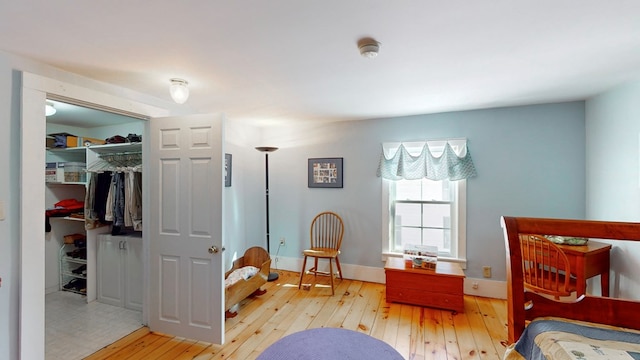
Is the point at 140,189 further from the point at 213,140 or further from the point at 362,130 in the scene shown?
the point at 362,130

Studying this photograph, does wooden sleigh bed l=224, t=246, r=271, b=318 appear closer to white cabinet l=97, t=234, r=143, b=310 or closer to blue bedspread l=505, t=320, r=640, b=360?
white cabinet l=97, t=234, r=143, b=310

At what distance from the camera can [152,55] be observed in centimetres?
177

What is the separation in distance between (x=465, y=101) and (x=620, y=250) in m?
1.89

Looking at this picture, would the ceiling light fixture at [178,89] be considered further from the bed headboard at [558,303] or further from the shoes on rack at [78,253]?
the shoes on rack at [78,253]

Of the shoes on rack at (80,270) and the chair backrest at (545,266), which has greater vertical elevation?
Answer: the chair backrest at (545,266)

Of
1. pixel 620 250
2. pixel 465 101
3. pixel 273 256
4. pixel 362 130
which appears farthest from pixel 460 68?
pixel 273 256

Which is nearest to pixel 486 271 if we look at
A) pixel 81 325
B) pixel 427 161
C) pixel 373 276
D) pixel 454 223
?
pixel 454 223

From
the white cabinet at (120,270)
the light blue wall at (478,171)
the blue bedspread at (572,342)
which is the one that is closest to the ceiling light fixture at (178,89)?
the white cabinet at (120,270)

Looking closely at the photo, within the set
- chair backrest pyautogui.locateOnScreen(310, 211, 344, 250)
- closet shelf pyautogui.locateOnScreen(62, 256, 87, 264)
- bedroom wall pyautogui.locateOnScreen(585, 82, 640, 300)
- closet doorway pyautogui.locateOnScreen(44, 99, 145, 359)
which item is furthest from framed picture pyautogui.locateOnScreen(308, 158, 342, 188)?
closet shelf pyautogui.locateOnScreen(62, 256, 87, 264)

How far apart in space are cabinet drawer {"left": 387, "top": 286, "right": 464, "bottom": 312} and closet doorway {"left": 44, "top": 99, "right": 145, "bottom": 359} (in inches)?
105

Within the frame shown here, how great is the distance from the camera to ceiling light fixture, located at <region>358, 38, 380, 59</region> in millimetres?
1578

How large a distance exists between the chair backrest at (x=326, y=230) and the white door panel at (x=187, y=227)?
1766mm

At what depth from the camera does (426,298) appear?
9.78 ft

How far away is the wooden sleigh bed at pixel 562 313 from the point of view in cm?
106
